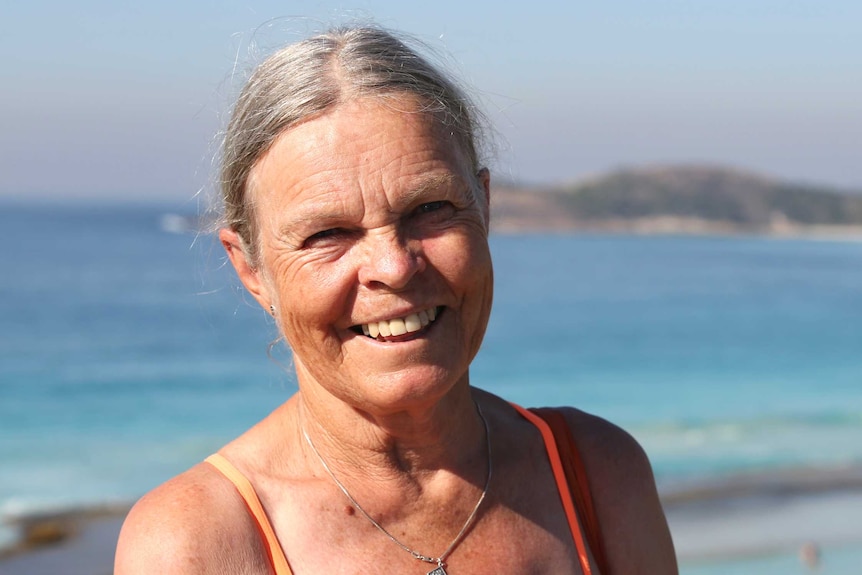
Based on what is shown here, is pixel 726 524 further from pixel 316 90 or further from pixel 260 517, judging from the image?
pixel 316 90

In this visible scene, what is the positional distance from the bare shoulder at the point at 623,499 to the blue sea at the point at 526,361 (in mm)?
699

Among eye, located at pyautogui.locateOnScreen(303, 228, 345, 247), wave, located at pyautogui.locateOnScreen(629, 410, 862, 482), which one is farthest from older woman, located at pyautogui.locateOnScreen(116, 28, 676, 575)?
wave, located at pyautogui.locateOnScreen(629, 410, 862, 482)

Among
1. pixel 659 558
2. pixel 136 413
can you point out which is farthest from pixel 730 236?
pixel 659 558

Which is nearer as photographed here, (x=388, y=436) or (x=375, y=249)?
(x=375, y=249)

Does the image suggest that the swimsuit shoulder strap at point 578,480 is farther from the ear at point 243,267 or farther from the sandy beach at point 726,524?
the sandy beach at point 726,524

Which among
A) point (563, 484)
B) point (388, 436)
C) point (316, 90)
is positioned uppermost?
point (316, 90)

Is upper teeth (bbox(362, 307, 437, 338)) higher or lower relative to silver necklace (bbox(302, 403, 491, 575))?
higher

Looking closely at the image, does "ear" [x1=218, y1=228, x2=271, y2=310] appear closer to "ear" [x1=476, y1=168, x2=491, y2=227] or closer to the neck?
the neck

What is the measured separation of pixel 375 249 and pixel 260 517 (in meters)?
0.53

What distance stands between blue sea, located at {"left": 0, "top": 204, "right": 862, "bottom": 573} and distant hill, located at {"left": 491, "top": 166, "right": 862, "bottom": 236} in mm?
6222

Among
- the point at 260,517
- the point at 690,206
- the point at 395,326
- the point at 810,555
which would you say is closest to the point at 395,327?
the point at 395,326

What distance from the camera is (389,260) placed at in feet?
5.98

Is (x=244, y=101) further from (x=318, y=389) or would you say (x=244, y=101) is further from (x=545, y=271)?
(x=545, y=271)

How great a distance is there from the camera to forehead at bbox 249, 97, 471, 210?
184 cm
